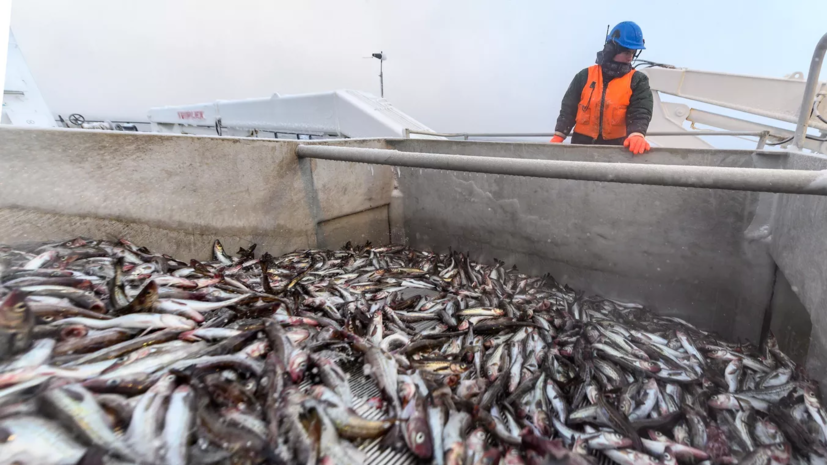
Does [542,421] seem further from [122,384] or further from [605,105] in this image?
[605,105]

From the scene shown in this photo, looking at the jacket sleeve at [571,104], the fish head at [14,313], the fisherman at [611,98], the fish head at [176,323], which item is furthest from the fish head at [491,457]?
the jacket sleeve at [571,104]

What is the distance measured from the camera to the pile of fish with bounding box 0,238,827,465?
1499 millimetres

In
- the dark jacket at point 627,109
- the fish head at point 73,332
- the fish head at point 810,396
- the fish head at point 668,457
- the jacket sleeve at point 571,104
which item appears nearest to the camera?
the fish head at point 668,457

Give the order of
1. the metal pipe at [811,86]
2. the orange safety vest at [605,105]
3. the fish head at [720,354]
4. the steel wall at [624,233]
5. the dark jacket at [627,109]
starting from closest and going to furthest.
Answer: the fish head at [720,354] < the metal pipe at [811,86] < the steel wall at [624,233] < the dark jacket at [627,109] < the orange safety vest at [605,105]

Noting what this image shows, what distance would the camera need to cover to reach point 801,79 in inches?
249

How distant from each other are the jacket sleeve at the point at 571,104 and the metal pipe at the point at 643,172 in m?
2.97

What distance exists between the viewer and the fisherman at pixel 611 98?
4360mm

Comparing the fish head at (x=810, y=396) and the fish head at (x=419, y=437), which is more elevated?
the fish head at (x=419, y=437)

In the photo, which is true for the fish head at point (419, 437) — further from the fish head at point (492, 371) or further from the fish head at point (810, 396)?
the fish head at point (810, 396)

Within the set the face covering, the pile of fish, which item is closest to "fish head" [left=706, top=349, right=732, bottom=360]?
the pile of fish

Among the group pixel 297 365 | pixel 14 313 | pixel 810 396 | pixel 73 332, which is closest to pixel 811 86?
pixel 810 396

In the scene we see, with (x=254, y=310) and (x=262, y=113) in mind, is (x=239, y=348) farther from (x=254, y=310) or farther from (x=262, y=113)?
(x=262, y=113)

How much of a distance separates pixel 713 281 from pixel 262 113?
1394 centimetres

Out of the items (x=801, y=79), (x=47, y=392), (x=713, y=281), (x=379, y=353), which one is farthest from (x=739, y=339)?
(x=801, y=79)
